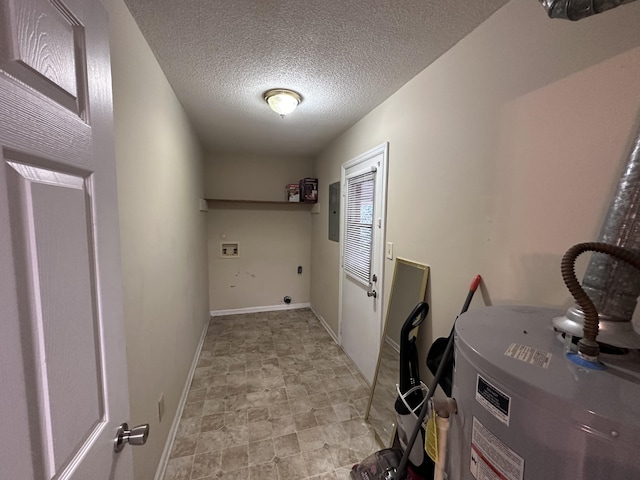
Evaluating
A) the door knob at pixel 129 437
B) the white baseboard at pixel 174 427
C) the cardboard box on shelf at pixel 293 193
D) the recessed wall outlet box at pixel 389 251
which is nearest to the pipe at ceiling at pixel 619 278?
the door knob at pixel 129 437

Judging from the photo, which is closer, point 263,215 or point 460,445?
point 460,445

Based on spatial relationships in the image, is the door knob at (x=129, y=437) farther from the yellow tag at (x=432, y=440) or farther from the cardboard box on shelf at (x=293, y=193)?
the cardboard box on shelf at (x=293, y=193)

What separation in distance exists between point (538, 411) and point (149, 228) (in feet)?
5.48

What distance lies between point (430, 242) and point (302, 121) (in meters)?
1.78

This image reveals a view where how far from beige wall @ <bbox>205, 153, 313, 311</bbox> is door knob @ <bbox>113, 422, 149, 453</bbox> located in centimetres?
338

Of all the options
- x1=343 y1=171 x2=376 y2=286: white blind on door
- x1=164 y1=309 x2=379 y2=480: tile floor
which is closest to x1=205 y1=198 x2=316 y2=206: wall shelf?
x1=343 y1=171 x2=376 y2=286: white blind on door

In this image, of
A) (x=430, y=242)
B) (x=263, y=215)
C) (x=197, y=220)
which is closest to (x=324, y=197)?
(x=263, y=215)

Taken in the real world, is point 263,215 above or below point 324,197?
below

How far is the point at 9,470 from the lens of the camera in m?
0.38

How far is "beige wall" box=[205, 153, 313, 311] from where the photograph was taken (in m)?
3.93

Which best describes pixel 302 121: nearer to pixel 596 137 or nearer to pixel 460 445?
pixel 596 137

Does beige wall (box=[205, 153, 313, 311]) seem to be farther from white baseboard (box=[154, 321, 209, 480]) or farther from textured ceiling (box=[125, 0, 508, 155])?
textured ceiling (box=[125, 0, 508, 155])

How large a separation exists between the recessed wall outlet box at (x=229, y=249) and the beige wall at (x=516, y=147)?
9.61 feet

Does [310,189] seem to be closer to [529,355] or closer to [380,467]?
[380,467]
